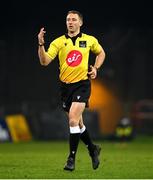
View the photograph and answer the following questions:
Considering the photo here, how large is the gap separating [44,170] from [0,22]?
1393cm

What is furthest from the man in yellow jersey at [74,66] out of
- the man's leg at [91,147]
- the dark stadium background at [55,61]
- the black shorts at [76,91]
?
the dark stadium background at [55,61]

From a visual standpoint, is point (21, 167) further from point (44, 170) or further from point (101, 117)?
point (101, 117)

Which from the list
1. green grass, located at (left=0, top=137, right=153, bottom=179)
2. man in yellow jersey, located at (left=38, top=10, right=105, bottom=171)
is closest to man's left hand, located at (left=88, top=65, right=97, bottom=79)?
man in yellow jersey, located at (left=38, top=10, right=105, bottom=171)

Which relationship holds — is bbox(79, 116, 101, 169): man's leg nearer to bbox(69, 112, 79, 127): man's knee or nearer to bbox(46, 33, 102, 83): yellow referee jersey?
bbox(69, 112, 79, 127): man's knee

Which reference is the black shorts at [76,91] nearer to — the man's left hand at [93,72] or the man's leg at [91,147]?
the man's left hand at [93,72]

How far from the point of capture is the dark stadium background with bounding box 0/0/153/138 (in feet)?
85.7

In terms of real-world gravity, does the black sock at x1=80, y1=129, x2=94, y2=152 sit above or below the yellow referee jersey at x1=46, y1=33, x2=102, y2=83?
below

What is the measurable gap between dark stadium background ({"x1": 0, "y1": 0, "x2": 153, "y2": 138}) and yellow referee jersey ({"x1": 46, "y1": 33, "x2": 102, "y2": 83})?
13156mm

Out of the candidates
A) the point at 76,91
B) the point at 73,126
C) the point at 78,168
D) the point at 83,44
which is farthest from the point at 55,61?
the point at 73,126

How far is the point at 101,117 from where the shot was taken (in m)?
26.1

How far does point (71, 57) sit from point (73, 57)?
30 mm

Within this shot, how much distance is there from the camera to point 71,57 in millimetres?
12492

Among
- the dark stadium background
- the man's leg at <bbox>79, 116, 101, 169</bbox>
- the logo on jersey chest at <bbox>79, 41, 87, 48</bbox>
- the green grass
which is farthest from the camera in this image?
the dark stadium background

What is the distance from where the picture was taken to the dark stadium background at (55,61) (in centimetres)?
2612
